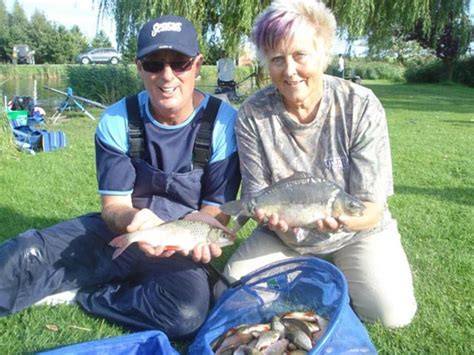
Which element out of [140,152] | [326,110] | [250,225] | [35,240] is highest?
[326,110]

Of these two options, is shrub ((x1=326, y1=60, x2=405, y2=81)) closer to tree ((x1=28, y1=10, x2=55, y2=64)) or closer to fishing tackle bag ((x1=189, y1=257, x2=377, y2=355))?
tree ((x1=28, y1=10, x2=55, y2=64))

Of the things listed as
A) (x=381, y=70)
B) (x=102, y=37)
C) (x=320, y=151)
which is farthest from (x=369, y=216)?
(x=102, y=37)

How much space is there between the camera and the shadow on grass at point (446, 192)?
660 centimetres

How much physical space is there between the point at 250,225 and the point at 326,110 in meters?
2.42

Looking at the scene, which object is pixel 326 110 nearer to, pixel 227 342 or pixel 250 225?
pixel 227 342

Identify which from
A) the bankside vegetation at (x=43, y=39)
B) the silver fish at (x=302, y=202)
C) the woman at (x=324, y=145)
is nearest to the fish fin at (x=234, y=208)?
the silver fish at (x=302, y=202)

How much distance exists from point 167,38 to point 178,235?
1.28 metres

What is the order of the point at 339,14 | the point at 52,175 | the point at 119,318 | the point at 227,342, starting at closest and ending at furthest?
the point at 227,342 < the point at 119,318 < the point at 52,175 < the point at 339,14

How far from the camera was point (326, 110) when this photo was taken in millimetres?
3588

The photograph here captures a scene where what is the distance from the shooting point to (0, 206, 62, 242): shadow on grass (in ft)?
17.2

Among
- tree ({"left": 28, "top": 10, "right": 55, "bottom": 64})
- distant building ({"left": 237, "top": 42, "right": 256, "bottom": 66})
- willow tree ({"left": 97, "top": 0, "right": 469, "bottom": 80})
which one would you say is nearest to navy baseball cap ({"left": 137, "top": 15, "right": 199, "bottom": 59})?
distant building ({"left": 237, "top": 42, "right": 256, "bottom": 66})

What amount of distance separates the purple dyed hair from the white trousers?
1.35 meters

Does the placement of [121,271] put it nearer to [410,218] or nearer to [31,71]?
[410,218]

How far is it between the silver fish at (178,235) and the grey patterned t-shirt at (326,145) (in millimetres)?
564
